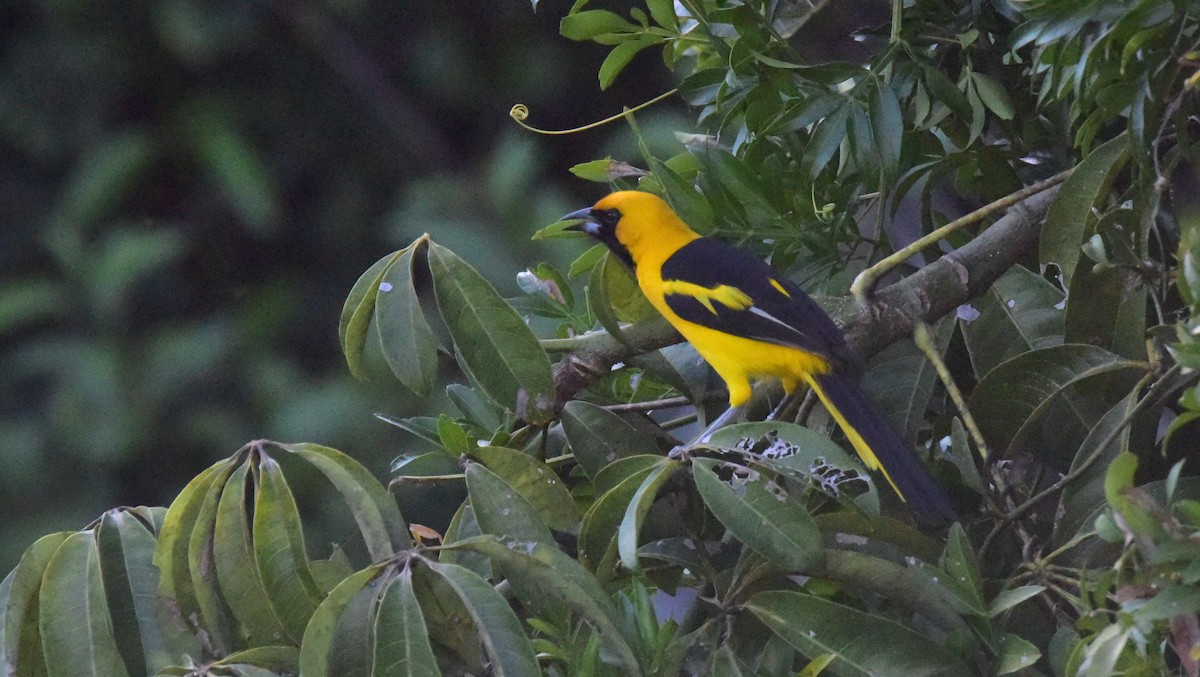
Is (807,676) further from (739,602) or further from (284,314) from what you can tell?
(284,314)

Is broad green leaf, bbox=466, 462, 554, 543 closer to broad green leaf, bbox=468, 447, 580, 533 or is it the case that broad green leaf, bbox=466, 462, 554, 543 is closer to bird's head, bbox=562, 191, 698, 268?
broad green leaf, bbox=468, 447, 580, 533

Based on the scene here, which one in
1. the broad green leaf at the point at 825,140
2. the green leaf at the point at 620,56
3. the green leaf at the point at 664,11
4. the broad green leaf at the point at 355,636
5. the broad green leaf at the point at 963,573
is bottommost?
the broad green leaf at the point at 963,573

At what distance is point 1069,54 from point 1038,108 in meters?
0.24

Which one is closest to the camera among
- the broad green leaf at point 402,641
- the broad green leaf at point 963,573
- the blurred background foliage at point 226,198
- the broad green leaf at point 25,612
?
the broad green leaf at point 402,641

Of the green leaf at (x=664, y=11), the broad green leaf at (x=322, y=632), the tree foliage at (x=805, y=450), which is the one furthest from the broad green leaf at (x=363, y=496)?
the green leaf at (x=664, y=11)

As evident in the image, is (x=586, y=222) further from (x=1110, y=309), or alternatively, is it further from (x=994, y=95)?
(x=1110, y=309)

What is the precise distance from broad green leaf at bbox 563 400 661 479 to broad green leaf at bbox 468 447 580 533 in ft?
0.28

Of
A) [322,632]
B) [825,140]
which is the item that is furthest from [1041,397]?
[322,632]

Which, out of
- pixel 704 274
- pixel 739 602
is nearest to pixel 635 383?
pixel 704 274

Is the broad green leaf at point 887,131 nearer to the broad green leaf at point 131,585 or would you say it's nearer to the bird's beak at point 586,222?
the bird's beak at point 586,222

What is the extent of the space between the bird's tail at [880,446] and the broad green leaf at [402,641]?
0.59m

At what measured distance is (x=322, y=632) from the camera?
1.12 meters

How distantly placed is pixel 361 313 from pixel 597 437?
0.32 m

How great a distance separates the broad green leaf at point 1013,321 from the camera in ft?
5.24
